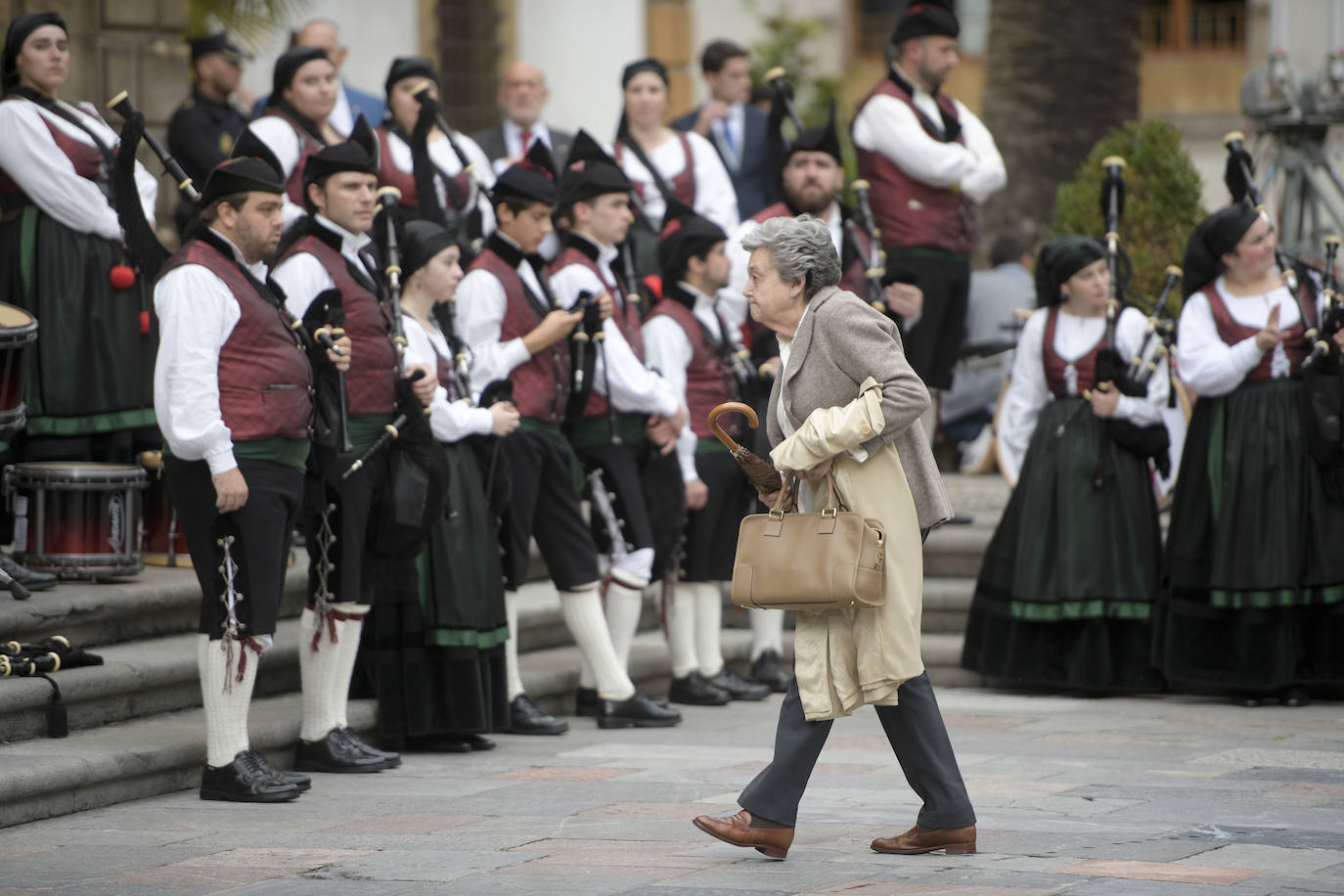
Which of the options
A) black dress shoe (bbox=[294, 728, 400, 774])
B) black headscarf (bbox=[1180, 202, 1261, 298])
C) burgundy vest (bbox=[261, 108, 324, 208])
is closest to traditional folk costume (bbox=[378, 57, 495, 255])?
burgundy vest (bbox=[261, 108, 324, 208])

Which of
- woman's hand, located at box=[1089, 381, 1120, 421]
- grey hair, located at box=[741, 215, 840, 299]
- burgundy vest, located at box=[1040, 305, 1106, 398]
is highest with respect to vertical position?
grey hair, located at box=[741, 215, 840, 299]

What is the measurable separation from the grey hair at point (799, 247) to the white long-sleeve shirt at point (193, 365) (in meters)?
1.78

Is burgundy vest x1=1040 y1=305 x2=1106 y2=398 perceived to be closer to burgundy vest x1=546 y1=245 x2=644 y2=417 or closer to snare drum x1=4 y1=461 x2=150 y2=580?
burgundy vest x1=546 y1=245 x2=644 y2=417

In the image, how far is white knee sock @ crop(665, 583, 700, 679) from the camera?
30.1 ft

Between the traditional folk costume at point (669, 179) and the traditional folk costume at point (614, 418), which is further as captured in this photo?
the traditional folk costume at point (669, 179)

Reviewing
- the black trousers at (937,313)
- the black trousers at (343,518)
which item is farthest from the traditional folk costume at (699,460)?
the black trousers at (343,518)

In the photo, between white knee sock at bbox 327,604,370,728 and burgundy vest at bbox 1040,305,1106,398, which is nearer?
white knee sock at bbox 327,604,370,728

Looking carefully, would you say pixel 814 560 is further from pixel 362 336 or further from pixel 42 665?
pixel 42 665

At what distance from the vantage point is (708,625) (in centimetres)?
927

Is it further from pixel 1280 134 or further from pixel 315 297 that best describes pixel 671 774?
pixel 1280 134

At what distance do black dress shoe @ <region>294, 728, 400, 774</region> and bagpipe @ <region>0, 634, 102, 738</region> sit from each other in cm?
83

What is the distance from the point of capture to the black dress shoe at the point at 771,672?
9.59 m

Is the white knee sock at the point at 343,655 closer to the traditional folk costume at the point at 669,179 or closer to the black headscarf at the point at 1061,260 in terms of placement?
the traditional folk costume at the point at 669,179

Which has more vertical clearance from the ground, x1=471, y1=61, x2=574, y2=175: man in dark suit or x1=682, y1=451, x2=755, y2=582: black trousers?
x1=471, y1=61, x2=574, y2=175: man in dark suit
